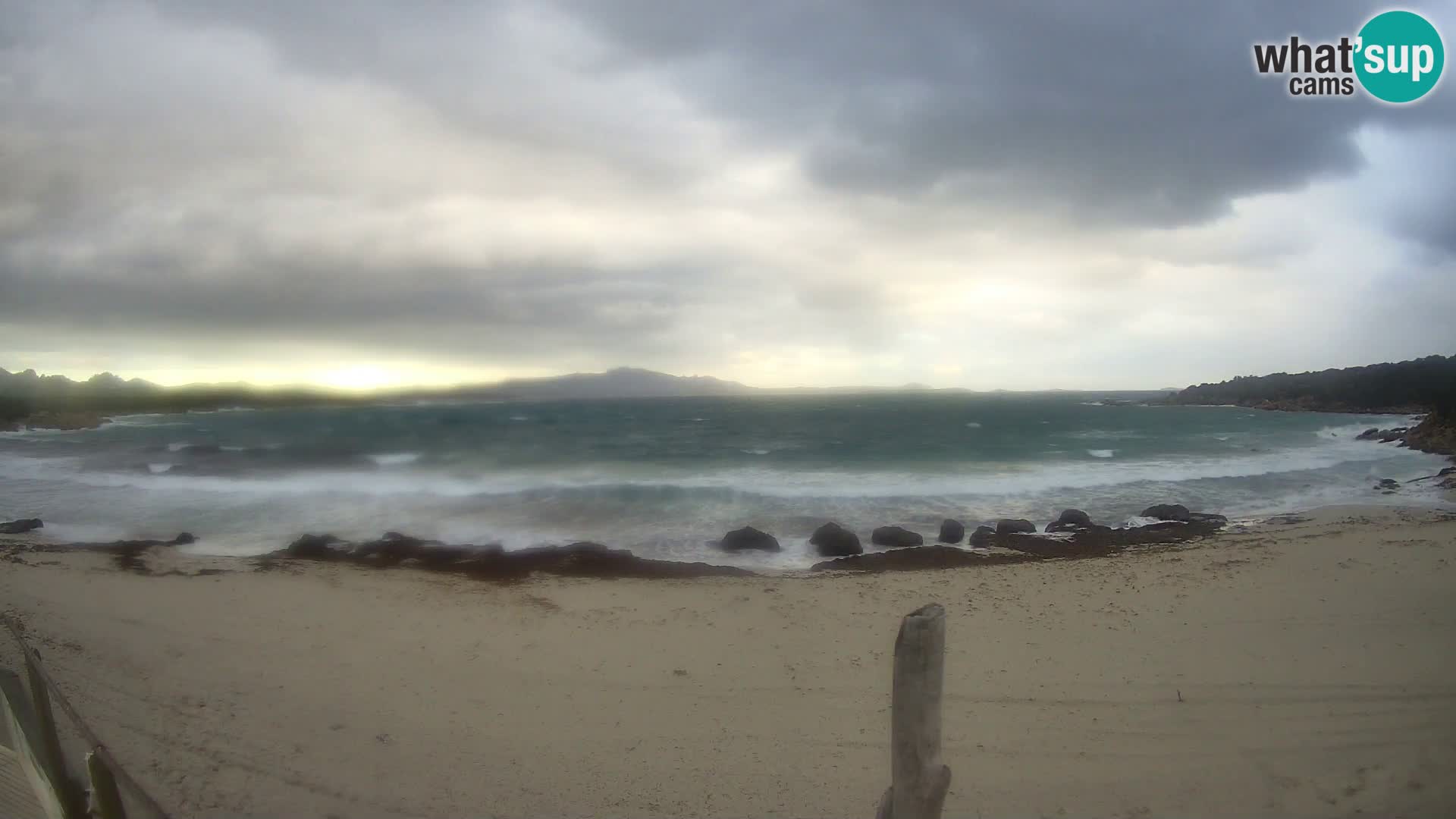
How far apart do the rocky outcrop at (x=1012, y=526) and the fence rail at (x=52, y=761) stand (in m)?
15.2

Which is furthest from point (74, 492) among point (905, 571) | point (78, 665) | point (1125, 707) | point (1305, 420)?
point (1305, 420)

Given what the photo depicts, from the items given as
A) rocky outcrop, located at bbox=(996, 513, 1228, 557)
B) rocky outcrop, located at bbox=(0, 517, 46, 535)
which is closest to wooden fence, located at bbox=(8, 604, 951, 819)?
rocky outcrop, located at bbox=(996, 513, 1228, 557)

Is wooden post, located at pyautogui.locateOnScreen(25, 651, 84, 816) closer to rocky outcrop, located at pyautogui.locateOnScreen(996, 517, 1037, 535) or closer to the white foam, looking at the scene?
rocky outcrop, located at pyautogui.locateOnScreen(996, 517, 1037, 535)

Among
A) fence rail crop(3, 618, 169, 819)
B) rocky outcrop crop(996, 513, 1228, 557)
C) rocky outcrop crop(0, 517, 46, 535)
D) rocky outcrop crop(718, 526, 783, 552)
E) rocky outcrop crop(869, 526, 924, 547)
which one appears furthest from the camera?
rocky outcrop crop(0, 517, 46, 535)

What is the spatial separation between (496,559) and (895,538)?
840 cm

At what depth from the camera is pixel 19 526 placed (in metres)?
16.4

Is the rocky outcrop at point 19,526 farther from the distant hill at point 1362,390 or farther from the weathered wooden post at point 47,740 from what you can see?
the distant hill at point 1362,390

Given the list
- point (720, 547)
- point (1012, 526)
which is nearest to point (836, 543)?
point (720, 547)

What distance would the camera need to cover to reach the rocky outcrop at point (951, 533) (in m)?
14.7

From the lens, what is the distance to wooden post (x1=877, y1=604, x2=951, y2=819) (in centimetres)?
216

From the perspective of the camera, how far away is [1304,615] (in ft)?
27.2

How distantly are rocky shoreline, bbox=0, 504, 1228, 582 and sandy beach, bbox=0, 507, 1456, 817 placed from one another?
1.53m

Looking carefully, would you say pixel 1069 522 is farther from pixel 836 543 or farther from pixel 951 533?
pixel 836 543

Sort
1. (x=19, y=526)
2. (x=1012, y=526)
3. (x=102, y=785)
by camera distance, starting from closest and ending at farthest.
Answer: (x=102, y=785), (x=1012, y=526), (x=19, y=526)
